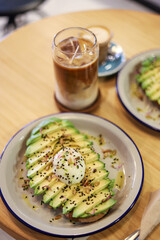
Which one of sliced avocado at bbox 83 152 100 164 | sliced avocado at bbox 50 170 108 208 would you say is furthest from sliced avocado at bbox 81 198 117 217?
sliced avocado at bbox 83 152 100 164

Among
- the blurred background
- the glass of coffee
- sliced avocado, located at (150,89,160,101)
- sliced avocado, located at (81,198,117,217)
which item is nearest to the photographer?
sliced avocado, located at (81,198,117,217)

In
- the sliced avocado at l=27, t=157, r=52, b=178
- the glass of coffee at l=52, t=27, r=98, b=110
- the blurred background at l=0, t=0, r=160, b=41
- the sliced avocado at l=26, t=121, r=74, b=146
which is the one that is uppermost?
the glass of coffee at l=52, t=27, r=98, b=110

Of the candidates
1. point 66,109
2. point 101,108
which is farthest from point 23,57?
point 101,108

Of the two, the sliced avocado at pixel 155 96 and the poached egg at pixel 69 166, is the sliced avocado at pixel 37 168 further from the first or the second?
the sliced avocado at pixel 155 96

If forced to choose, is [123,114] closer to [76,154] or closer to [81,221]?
[76,154]

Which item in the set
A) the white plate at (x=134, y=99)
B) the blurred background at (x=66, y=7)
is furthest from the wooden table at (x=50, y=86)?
the blurred background at (x=66, y=7)

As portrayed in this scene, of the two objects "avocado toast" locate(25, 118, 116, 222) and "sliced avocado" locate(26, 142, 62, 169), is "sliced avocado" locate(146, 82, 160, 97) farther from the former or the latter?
"sliced avocado" locate(26, 142, 62, 169)
